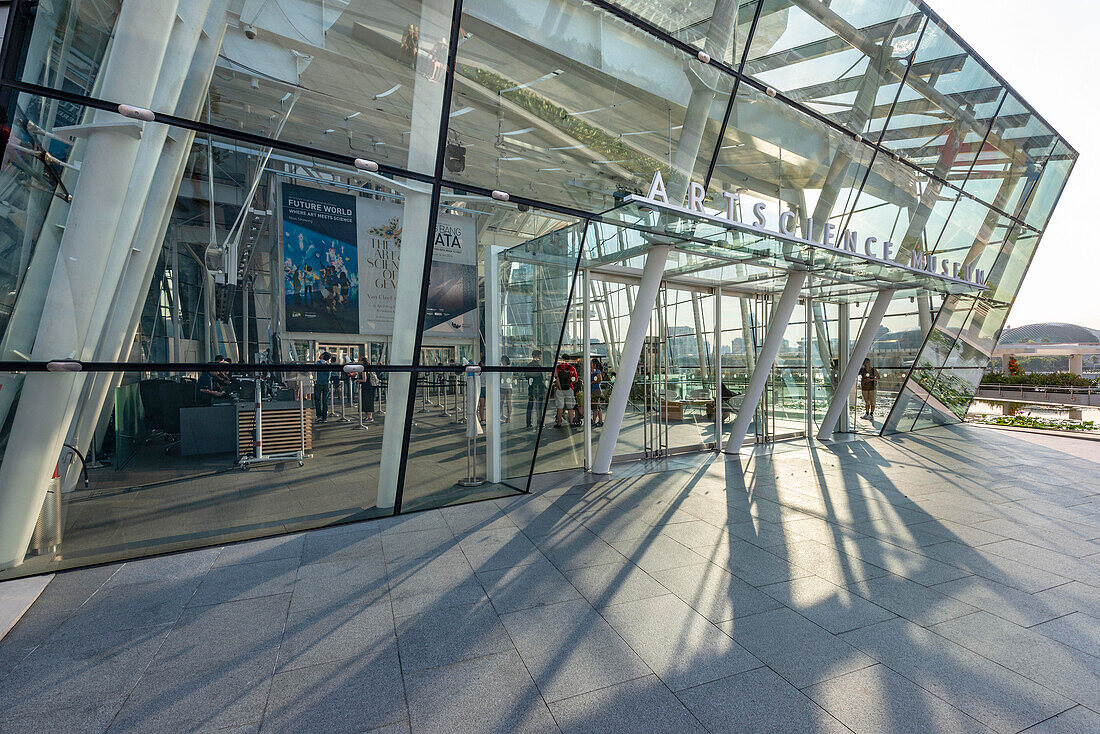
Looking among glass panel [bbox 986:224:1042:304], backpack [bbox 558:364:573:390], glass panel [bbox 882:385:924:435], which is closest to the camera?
backpack [bbox 558:364:573:390]

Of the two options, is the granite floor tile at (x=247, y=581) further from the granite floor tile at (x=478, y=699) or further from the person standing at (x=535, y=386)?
the person standing at (x=535, y=386)

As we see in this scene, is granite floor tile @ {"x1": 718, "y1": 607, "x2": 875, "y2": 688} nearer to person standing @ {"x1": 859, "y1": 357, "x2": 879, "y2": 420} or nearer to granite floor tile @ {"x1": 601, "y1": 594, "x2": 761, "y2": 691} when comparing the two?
granite floor tile @ {"x1": 601, "y1": 594, "x2": 761, "y2": 691}

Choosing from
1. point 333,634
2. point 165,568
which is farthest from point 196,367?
point 333,634

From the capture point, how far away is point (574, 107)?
708 centimetres

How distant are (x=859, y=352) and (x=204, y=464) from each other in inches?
519

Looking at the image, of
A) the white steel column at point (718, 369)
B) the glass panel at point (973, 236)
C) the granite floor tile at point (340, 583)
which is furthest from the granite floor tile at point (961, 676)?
the glass panel at point (973, 236)

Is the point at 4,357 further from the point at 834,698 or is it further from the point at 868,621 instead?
the point at 868,621

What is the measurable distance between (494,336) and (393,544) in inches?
122

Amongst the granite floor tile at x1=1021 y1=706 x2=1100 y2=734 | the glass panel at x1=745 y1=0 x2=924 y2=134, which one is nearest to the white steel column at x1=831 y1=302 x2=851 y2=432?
the glass panel at x1=745 y1=0 x2=924 y2=134

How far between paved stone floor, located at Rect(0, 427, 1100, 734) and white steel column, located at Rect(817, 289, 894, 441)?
20.4 ft

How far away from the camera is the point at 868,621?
374 centimetres

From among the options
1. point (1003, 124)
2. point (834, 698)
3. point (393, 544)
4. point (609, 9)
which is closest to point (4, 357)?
point (393, 544)

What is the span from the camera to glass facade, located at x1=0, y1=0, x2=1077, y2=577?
461 cm

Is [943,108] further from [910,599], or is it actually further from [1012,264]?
[910,599]
